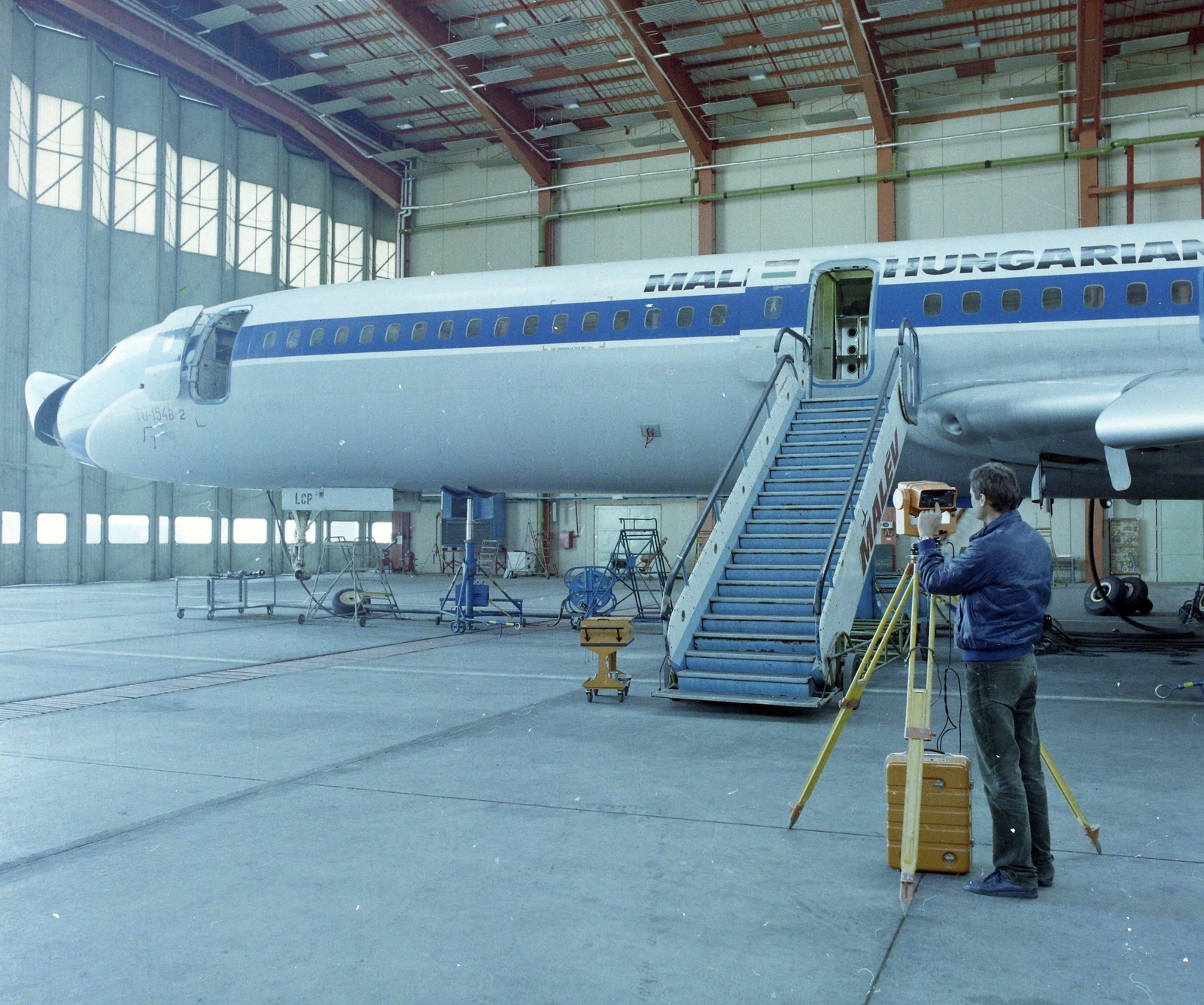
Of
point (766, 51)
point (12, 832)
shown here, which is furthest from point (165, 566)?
point (12, 832)

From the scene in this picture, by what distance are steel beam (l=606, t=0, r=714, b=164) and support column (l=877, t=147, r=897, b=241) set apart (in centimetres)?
482

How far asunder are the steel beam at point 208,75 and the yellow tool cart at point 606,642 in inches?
923

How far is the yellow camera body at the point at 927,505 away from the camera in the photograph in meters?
4.11

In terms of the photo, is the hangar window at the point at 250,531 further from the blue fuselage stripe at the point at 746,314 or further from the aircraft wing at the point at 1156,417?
the aircraft wing at the point at 1156,417

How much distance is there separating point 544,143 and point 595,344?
2148cm

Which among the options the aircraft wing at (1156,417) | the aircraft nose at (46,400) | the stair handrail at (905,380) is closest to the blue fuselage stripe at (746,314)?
the stair handrail at (905,380)

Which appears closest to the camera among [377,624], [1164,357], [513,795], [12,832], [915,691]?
[915,691]

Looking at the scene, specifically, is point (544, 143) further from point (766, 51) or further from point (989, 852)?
point (989, 852)

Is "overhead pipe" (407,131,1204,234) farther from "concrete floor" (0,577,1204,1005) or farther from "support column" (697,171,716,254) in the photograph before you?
"concrete floor" (0,577,1204,1005)

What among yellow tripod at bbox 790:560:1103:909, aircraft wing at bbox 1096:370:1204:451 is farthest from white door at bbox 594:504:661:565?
yellow tripod at bbox 790:560:1103:909

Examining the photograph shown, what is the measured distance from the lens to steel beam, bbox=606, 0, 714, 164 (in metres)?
23.8

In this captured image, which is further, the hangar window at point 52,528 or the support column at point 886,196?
the support column at point 886,196

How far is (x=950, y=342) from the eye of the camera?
435 inches

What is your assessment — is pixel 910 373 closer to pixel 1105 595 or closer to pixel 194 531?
pixel 1105 595
